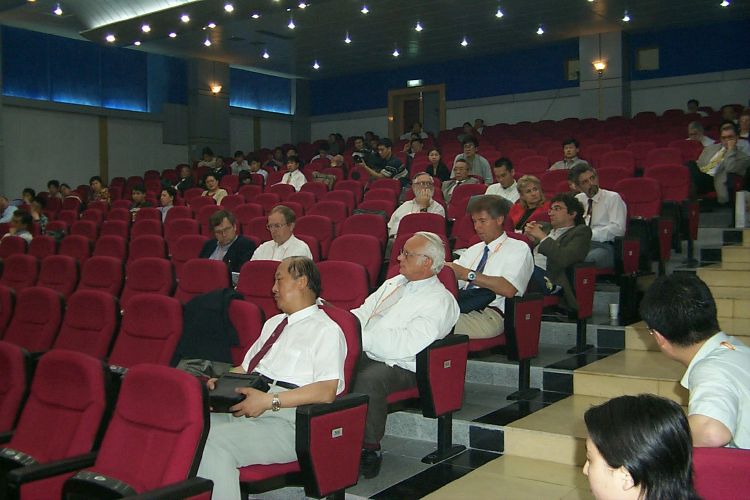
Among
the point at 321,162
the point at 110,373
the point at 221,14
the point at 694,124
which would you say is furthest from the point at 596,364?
the point at 221,14

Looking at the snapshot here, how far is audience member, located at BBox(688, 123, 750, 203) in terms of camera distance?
6293 millimetres

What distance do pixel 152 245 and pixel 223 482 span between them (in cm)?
398

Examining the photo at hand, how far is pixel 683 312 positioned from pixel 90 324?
3.15 metres

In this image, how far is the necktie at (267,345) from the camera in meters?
3.03

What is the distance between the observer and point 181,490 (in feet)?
6.57

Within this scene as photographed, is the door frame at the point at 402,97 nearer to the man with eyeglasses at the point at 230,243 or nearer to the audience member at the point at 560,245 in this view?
the man with eyeglasses at the point at 230,243

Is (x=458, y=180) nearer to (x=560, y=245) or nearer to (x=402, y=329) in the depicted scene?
(x=560, y=245)

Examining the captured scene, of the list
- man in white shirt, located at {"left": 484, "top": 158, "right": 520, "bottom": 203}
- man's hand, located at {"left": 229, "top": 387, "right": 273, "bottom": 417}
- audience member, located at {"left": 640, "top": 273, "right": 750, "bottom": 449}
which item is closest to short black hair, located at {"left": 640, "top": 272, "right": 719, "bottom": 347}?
audience member, located at {"left": 640, "top": 273, "right": 750, "bottom": 449}

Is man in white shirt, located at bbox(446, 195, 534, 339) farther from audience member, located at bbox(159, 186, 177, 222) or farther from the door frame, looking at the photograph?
the door frame

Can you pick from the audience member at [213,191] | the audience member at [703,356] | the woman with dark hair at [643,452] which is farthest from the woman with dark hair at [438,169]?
the woman with dark hair at [643,452]

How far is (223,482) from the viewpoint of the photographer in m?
2.40

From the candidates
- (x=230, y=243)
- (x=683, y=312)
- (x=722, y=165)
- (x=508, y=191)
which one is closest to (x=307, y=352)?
(x=683, y=312)

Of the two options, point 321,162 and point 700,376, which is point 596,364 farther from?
point 321,162

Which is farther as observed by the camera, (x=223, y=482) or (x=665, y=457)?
(x=223, y=482)
